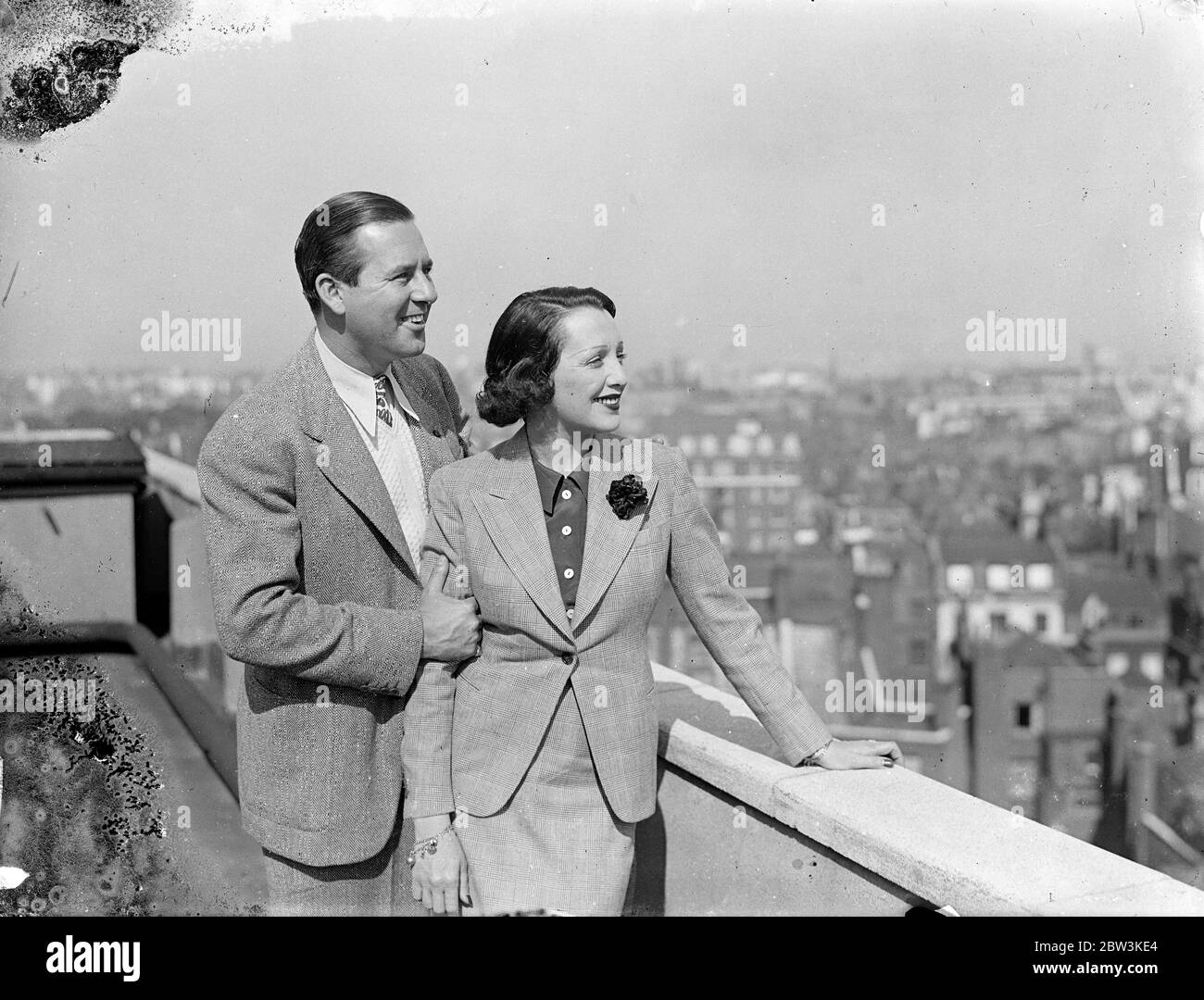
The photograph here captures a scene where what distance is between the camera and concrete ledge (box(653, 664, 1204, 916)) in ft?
6.13

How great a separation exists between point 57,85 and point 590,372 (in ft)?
5.94

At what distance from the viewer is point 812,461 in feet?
117

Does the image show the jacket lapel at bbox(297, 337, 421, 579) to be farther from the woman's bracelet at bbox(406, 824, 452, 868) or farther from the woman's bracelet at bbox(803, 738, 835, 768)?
the woman's bracelet at bbox(803, 738, 835, 768)

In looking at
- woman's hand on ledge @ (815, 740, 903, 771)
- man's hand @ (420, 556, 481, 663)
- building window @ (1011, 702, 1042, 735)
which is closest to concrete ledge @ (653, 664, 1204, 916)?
woman's hand on ledge @ (815, 740, 903, 771)

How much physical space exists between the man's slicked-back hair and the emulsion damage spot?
3.45 feet

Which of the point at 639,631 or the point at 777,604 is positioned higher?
the point at 639,631

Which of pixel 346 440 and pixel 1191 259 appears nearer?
pixel 346 440

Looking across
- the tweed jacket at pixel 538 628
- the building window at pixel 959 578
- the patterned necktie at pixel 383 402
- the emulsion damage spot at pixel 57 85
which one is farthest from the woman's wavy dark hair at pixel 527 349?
the building window at pixel 959 578

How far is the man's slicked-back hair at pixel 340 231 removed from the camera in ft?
6.98

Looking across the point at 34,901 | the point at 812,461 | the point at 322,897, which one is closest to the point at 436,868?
the point at 322,897

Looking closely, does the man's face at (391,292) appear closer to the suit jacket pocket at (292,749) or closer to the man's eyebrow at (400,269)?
the man's eyebrow at (400,269)
